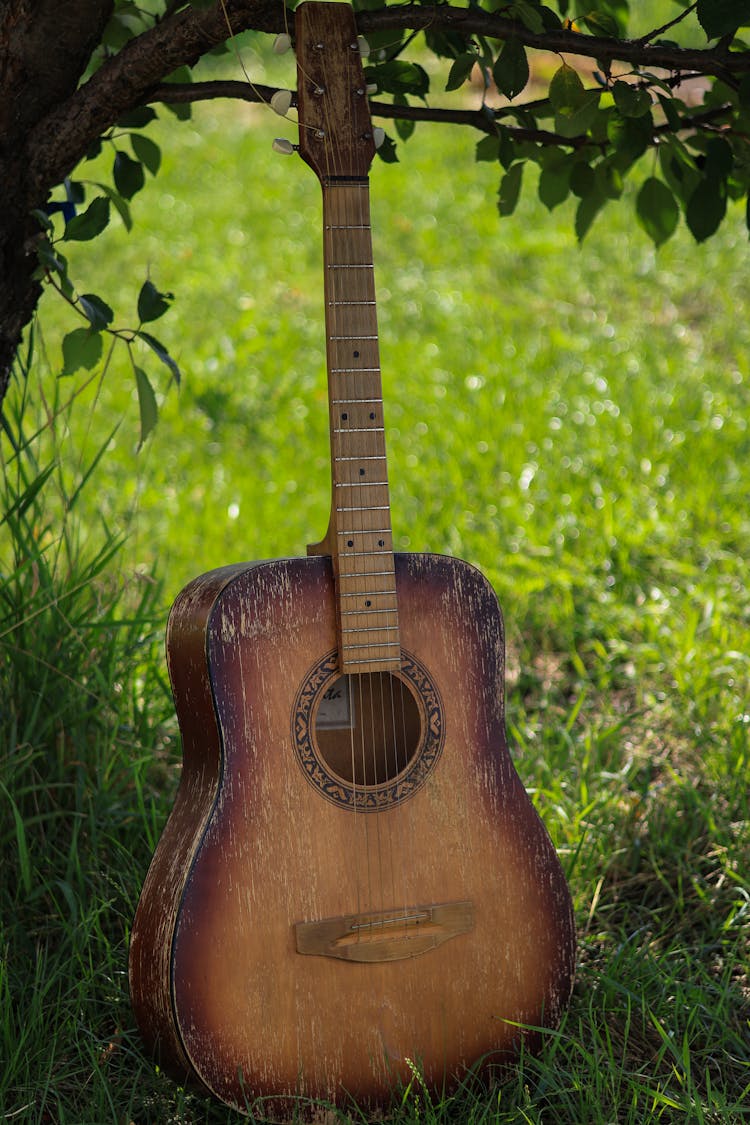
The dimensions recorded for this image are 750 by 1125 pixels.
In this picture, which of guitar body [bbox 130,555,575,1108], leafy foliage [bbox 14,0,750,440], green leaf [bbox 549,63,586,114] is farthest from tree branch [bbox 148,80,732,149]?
guitar body [bbox 130,555,575,1108]

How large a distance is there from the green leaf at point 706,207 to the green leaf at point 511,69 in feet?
1.41

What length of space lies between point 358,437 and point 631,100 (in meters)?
0.65

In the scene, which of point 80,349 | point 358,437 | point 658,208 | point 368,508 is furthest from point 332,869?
point 658,208

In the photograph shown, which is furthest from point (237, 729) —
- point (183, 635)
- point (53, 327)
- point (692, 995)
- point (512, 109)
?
point (53, 327)

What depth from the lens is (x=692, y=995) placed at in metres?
2.06

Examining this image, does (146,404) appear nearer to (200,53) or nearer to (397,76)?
(200,53)

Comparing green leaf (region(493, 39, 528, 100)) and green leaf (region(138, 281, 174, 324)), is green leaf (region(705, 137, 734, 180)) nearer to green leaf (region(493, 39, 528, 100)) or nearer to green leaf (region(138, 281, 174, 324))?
green leaf (region(493, 39, 528, 100))

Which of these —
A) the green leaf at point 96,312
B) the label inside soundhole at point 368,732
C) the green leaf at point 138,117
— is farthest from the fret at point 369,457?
the green leaf at point 138,117

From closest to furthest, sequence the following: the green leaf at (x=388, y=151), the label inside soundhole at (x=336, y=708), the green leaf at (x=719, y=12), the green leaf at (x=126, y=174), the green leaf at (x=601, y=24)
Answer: the green leaf at (x=719, y=12), the green leaf at (x=601, y=24), the label inside soundhole at (x=336, y=708), the green leaf at (x=388, y=151), the green leaf at (x=126, y=174)

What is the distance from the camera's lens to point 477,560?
147 inches

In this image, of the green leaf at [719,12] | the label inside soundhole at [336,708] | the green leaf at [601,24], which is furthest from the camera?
the label inside soundhole at [336,708]

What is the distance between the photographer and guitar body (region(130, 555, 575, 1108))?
5.70 ft

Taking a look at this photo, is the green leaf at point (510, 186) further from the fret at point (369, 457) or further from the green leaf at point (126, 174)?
the green leaf at point (126, 174)

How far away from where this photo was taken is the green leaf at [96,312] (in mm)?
1887
